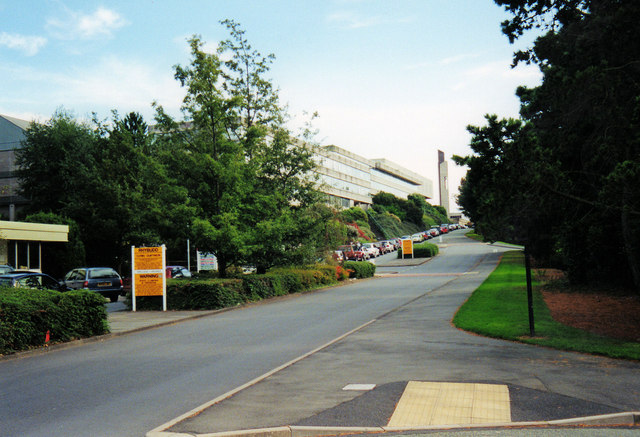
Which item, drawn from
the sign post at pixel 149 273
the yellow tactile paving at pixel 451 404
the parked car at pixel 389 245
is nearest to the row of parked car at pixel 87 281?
the sign post at pixel 149 273

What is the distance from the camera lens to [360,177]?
113125 millimetres

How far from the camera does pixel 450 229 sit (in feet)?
382

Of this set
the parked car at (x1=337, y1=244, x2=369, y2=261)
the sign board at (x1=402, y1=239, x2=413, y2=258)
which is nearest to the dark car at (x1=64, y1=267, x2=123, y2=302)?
the parked car at (x1=337, y1=244, x2=369, y2=261)

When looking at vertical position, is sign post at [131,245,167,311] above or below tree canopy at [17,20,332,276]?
below

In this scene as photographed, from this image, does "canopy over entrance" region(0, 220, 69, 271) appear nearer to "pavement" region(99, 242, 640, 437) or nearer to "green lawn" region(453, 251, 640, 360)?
"green lawn" region(453, 251, 640, 360)

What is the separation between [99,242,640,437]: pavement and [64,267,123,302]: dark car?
16.0 m

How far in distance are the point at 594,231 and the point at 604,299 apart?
5.59m

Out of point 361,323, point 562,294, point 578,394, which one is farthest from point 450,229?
point 578,394

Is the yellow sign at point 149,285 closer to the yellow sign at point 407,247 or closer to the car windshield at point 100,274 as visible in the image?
the car windshield at point 100,274

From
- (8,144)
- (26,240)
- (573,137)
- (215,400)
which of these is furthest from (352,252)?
(215,400)

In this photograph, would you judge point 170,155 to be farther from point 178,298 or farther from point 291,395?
point 291,395

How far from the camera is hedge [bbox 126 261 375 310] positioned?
20766mm

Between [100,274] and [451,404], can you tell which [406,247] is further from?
[451,404]

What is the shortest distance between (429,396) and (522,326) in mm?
7197
